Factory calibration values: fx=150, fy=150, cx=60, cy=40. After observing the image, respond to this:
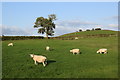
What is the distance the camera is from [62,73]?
12844 millimetres

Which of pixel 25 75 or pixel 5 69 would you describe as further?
pixel 5 69

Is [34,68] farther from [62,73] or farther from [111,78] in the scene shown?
[111,78]

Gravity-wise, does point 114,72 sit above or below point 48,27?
below

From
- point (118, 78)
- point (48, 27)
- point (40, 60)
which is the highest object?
point (48, 27)

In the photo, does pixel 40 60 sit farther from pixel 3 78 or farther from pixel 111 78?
pixel 111 78

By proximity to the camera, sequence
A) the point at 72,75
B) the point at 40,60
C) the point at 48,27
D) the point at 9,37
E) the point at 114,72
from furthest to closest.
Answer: the point at 48,27, the point at 9,37, the point at 40,60, the point at 114,72, the point at 72,75

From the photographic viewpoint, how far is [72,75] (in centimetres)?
1230

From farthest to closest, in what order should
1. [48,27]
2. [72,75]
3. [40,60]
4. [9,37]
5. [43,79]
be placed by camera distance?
[48,27]
[9,37]
[40,60]
[72,75]
[43,79]

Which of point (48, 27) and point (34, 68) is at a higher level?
point (48, 27)

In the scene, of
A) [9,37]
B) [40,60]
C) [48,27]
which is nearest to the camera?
[40,60]


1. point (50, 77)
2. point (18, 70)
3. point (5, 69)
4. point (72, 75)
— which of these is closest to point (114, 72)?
point (72, 75)

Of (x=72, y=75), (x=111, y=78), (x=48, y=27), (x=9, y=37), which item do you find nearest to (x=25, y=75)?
(x=72, y=75)

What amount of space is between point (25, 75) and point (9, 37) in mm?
64301

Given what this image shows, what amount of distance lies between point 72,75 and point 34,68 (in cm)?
400
